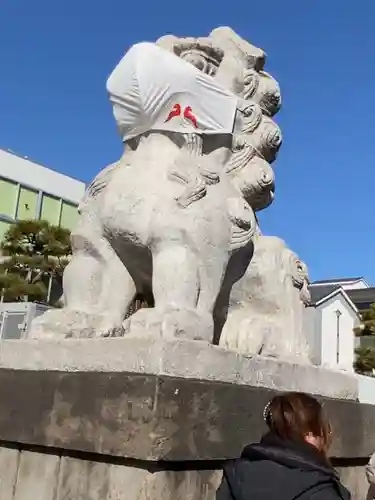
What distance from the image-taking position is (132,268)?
2607mm

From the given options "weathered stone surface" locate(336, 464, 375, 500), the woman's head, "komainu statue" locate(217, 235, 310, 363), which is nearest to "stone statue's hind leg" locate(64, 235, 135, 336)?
"komainu statue" locate(217, 235, 310, 363)

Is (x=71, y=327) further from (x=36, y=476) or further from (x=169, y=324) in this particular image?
(x=36, y=476)

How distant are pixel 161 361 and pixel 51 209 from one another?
66.9ft

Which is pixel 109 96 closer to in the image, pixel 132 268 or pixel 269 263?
pixel 132 268

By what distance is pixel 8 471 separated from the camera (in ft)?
7.64

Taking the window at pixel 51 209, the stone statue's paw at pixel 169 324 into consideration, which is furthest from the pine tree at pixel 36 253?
the stone statue's paw at pixel 169 324

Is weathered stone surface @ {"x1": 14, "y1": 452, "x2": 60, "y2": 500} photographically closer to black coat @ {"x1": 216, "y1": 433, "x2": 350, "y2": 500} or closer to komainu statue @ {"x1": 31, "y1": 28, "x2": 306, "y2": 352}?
komainu statue @ {"x1": 31, "y1": 28, "x2": 306, "y2": 352}

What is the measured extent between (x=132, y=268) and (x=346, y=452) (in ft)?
4.20

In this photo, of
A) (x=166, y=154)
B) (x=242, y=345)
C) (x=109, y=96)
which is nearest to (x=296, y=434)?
(x=242, y=345)

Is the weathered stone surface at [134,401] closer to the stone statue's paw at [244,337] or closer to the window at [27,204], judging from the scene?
the stone statue's paw at [244,337]

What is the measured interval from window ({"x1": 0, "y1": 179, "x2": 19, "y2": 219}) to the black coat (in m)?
19.6

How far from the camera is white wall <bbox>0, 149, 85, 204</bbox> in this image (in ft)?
65.7

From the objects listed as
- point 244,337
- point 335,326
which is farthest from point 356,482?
point 335,326

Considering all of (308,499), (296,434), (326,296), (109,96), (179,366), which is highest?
(326,296)
